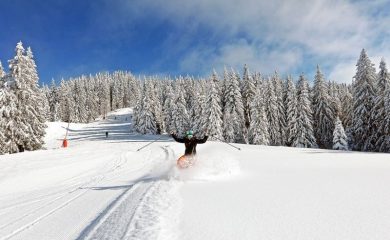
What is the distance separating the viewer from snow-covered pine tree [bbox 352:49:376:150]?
4259 cm

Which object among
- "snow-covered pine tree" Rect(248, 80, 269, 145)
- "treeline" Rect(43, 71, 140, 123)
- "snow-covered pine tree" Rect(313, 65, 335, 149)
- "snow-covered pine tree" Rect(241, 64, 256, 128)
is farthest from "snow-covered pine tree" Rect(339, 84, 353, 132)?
"treeline" Rect(43, 71, 140, 123)

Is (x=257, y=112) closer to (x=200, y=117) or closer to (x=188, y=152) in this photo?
(x=200, y=117)

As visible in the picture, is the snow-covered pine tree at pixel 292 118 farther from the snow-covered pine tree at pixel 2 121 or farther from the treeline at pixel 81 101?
the treeline at pixel 81 101

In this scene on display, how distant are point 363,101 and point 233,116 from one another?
75.9ft

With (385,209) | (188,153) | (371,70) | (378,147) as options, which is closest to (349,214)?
(385,209)

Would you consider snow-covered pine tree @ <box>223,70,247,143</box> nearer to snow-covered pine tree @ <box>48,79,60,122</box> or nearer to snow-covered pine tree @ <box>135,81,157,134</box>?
snow-covered pine tree @ <box>135,81,157,134</box>

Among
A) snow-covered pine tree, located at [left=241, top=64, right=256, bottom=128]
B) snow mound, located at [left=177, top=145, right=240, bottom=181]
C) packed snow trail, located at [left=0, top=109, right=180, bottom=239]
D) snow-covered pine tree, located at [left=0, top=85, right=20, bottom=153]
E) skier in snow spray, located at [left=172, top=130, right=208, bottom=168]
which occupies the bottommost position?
packed snow trail, located at [left=0, top=109, right=180, bottom=239]

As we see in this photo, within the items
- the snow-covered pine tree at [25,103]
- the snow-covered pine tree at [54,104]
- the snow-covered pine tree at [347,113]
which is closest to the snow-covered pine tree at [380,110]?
the snow-covered pine tree at [347,113]

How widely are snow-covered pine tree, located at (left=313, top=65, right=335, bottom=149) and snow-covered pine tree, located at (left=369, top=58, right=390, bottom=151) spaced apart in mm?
13640

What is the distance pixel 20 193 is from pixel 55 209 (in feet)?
16.5

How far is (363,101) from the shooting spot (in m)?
43.3

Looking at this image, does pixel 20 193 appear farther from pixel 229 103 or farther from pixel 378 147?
pixel 229 103

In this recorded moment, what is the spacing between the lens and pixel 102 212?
8.46m

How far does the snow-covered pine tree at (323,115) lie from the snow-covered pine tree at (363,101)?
1129 centimetres
